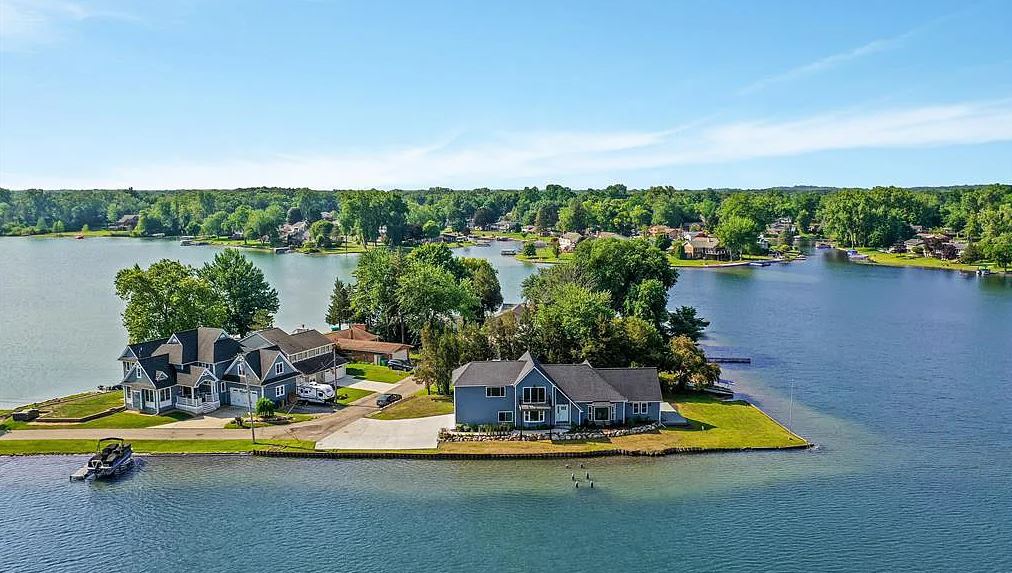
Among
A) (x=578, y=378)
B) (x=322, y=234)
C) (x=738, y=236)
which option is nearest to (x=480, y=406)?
(x=578, y=378)

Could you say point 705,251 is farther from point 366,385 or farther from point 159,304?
point 159,304

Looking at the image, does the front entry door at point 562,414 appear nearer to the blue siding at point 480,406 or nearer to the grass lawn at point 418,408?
the blue siding at point 480,406

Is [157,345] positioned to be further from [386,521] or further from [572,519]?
[572,519]

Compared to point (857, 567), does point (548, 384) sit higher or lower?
higher

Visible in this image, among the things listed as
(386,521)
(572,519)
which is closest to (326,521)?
(386,521)

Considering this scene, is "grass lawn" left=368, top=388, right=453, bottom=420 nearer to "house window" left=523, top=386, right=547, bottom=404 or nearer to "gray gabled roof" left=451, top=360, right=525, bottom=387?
"gray gabled roof" left=451, top=360, right=525, bottom=387

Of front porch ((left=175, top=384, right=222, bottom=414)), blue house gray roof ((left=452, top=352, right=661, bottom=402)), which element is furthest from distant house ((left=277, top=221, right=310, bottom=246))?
blue house gray roof ((left=452, top=352, right=661, bottom=402))

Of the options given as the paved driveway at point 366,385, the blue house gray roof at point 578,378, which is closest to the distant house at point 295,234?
the paved driveway at point 366,385
